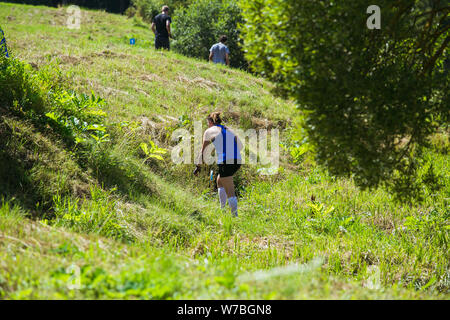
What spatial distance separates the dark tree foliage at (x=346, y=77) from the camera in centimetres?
397

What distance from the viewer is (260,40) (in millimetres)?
4344

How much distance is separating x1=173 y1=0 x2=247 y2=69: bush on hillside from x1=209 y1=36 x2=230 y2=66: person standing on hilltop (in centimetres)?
194

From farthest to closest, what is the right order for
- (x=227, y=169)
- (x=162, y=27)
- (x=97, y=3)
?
(x=97, y=3), (x=162, y=27), (x=227, y=169)

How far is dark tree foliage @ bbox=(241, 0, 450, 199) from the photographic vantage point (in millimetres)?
3967

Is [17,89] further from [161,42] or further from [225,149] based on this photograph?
[161,42]

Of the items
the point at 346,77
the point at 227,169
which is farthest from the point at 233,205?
the point at 346,77

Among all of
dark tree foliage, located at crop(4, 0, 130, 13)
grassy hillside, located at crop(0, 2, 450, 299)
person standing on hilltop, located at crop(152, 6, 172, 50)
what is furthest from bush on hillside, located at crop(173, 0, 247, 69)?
dark tree foliage, located at crop(4, 0, 130, 13)

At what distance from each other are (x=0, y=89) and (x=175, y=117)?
13.7ft

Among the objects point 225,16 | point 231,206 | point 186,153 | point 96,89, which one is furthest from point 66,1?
point 231,206

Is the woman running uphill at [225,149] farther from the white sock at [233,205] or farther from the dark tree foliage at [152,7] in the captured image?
the dark tree foliage at [152,7]

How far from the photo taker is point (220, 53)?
1457 centimetres

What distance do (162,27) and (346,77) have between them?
11.9 metres

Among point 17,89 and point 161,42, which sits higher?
point 161,42

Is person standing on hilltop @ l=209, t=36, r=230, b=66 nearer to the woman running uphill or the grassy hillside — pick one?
the grassy hillside
